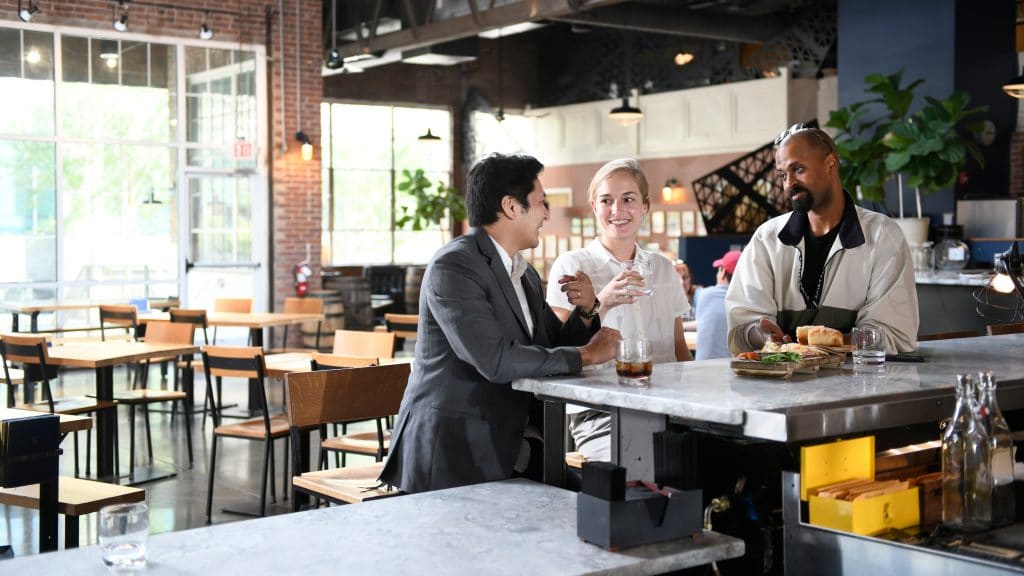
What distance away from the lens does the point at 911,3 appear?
11.2 metres

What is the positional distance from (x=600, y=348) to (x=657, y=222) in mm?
14599

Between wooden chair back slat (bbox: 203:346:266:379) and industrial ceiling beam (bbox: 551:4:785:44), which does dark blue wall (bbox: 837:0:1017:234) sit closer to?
industrial ceiling beam (bbox: 551:4:785:44)

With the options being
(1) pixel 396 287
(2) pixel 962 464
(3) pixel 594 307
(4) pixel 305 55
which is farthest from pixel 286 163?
(2) pixel 962 464

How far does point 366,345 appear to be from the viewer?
6363 mm

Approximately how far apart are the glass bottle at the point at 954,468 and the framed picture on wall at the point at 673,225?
14.4m

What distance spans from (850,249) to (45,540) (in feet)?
9.03

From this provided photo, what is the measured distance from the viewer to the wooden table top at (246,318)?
8562mm

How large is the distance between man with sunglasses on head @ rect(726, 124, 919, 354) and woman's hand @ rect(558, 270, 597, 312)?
51cm

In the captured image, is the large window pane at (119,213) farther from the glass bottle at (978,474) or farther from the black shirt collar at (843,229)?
the glass bottle at (978,474)

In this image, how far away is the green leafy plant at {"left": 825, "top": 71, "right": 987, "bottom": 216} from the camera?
9992 mm

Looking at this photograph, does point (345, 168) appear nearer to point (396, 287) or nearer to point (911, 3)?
point (396, 287)

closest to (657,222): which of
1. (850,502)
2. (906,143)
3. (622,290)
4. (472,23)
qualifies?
(472,23)

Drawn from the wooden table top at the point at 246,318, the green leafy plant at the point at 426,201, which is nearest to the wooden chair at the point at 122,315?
the wooden table top at the point at 246,318

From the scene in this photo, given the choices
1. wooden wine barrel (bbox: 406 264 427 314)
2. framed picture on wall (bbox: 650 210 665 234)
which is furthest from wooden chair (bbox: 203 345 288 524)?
framed picture on wall (bbox: 650 210 665 234)
